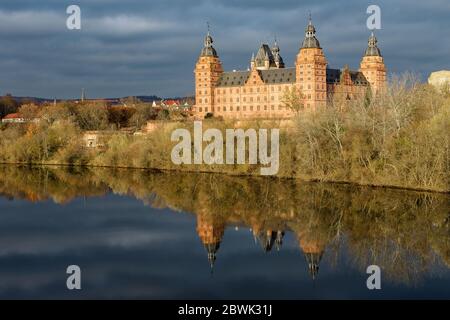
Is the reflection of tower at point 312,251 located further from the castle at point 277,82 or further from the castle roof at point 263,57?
the castle roof at point 263,57

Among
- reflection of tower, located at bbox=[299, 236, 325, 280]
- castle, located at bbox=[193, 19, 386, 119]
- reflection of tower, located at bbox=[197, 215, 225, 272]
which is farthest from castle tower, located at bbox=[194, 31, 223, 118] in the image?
reflection of tower, located at bbox=[299, 236, 325, 280]

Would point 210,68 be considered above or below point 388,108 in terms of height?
above

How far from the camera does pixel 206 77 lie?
2891 inches

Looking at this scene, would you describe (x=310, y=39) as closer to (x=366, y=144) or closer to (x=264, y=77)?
(x=264, y=77)

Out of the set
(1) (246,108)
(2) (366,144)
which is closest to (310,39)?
(1) (246,108)

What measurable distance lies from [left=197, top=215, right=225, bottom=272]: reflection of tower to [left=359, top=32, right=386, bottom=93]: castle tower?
175 ft

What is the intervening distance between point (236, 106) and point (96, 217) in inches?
1827

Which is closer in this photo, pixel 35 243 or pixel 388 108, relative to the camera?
pixel 35 243

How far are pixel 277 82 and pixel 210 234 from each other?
48.4 meters

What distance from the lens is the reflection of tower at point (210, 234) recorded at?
20.3 meters

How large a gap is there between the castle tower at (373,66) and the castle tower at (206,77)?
1840cm
